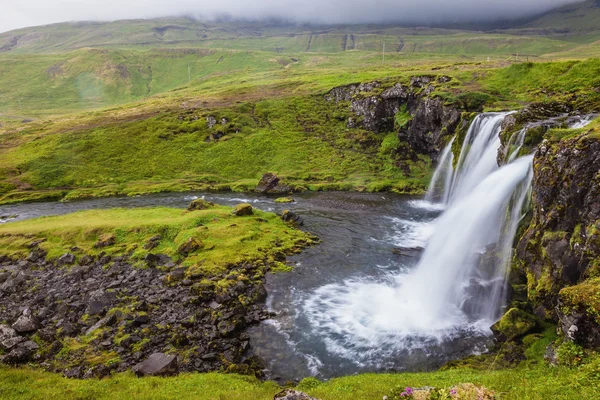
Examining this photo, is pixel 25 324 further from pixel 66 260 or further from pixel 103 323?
pixel 66 260

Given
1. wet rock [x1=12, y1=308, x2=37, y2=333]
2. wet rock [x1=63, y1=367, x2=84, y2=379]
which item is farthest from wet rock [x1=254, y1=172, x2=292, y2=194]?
wet rock [x1=63, y1=367, x2=84, y2=379]

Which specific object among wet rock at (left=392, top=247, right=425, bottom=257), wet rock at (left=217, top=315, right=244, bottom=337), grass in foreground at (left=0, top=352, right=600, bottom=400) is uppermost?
grass in foreground at (left=0, top=352, right=600, bottom=400)

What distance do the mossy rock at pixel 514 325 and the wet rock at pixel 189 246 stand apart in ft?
101

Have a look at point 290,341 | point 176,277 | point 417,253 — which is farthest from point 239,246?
point 417,253

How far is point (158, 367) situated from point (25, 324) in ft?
43.5

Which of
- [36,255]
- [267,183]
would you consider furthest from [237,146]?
[36,255]

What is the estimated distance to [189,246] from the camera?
41.0 m

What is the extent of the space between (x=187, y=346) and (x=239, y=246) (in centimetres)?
1676

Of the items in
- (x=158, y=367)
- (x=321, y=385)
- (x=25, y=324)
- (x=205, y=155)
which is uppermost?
(x=205, y=155)

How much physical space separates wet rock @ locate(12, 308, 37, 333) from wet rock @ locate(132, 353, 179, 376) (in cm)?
1097

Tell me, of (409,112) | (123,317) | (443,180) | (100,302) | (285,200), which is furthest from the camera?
(409,112)

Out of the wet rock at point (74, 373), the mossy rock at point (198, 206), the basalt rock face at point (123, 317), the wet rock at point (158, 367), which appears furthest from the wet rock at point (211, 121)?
the wet rock at point (158, 367)

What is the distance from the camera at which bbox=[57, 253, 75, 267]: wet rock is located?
130 feet

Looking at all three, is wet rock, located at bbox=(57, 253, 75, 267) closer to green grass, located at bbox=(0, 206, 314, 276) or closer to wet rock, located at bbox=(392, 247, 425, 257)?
green grass, located at bbox=(0, 206, 314, 276)
